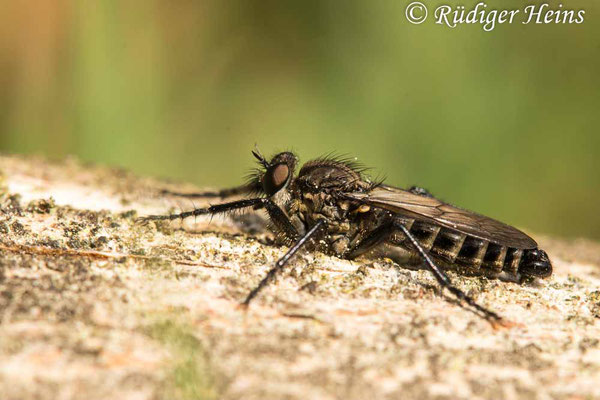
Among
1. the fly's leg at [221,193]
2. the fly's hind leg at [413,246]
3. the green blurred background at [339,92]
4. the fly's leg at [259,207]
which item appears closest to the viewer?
the fly's hind leg at [413,246]

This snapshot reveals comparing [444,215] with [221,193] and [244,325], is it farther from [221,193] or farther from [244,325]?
[221,193]

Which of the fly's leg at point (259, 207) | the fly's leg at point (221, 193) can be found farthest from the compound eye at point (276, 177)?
the fly's leg at point (221, 193)

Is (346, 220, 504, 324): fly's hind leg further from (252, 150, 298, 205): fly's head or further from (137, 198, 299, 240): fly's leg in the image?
(252, 150, 298, 205): fly's head

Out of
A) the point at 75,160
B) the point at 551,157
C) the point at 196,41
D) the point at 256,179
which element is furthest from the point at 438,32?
the point at 75,160

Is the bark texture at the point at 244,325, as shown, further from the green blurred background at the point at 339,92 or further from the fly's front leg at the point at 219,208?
the green blurred background at the point at 339,92

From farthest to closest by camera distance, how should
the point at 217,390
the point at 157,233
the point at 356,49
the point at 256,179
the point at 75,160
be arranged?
the point at 356,49
the point at 75,160
the point at 256,179
the point at 157,233
the point at 217,390

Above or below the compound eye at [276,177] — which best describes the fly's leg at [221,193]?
below

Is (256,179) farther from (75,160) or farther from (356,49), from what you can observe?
(356,49)
